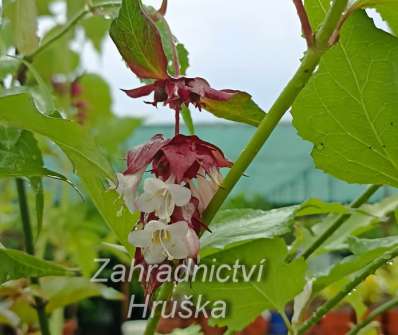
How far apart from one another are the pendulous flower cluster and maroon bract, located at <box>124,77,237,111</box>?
0.01 metres

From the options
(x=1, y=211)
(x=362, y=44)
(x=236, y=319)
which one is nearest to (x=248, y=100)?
(x=362, y=44)

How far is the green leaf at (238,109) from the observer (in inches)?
11.9

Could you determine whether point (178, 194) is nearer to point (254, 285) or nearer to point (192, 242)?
point (192, 242)

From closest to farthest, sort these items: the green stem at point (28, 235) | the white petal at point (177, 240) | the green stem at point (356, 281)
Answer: the white petal at point (177, 240)
the green stem at point (356, 281)
the green stem at point (28, 235)

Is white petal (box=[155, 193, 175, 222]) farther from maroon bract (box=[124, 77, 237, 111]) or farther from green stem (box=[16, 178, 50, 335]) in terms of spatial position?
green stem (box=[16, 178, 50, 335])

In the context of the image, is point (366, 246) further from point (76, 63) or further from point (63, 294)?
point (76, 63)

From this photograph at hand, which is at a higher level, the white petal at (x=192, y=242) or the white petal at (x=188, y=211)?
the white petal at (x=188, y=211)

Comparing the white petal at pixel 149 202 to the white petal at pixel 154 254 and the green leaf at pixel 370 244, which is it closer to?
the white petal at pixel 154 254

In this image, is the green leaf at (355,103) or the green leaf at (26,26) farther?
the green leaf at (26,26)

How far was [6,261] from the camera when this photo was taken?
0.34m

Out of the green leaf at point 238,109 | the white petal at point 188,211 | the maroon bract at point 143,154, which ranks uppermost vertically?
the green leaf at point 238,109

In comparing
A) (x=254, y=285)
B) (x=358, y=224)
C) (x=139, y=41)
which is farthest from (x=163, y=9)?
(x=358, y=224)

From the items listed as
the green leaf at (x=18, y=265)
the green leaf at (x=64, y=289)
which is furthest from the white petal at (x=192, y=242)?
the green leaf at (x=64, y=289)

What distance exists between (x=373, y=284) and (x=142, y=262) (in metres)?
0.68
